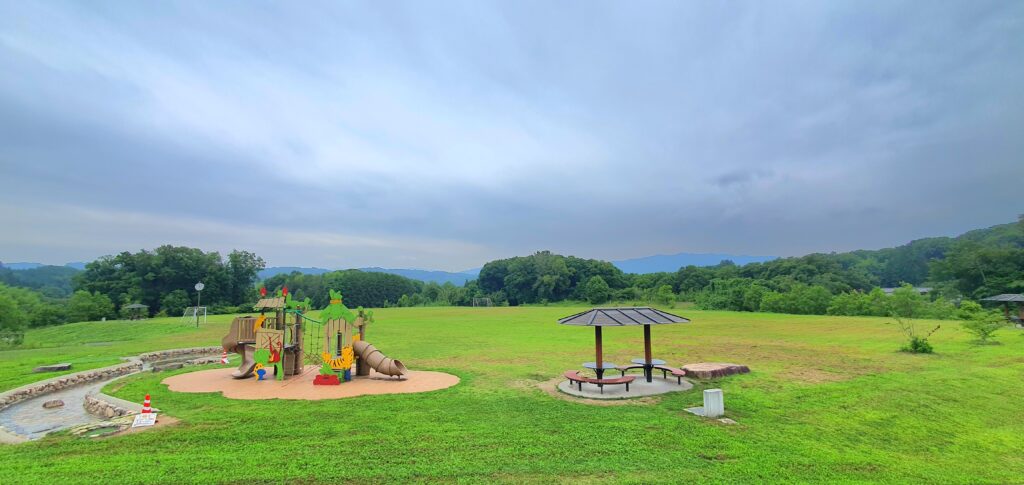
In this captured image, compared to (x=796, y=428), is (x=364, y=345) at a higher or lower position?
higher

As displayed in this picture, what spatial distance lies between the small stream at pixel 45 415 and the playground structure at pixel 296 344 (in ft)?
10.8

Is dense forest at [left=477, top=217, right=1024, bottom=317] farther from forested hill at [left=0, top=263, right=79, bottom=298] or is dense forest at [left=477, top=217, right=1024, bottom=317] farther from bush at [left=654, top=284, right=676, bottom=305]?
forested hill at [left=0, top=263, right=79, bottom=298]

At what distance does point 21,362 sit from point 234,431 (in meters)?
14.3

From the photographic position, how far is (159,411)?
27.3 ft

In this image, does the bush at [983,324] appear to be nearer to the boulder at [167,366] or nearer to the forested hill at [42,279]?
the boulder at [167,366]

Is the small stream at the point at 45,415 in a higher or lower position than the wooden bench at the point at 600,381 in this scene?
lower

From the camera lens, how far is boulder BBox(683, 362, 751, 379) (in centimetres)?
1142

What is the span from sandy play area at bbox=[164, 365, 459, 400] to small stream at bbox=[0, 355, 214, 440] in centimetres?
179

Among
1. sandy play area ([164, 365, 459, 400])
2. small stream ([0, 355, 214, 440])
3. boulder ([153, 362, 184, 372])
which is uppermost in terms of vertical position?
small stream ([0, 355, 214, 440])

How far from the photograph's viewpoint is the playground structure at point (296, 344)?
11656 mm

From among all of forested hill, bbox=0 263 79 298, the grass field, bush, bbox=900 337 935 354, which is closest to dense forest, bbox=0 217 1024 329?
forested hill, bbox=0 263 79 298

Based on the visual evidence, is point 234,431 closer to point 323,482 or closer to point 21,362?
point 323,482

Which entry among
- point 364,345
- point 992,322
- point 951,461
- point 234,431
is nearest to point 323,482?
point 234,431

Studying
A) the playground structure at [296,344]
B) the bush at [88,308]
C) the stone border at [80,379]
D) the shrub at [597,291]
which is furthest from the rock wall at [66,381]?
the shrub at [597,291]
